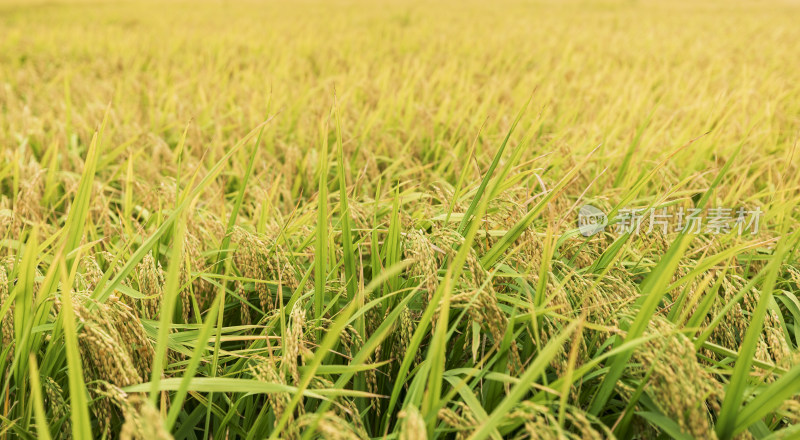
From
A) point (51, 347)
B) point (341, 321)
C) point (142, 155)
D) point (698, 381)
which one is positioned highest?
point (341, 321)

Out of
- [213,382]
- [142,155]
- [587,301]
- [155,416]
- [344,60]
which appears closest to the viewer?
[155,416]

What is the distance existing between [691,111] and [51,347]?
11.1ft

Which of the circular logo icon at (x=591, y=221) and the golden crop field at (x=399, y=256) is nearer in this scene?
the golden crop field at (x=399, y=256)

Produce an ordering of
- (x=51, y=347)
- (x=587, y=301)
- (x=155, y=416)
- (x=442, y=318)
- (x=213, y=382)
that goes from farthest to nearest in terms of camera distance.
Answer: (x=587, y=301), (x=51, y=347), (x=213, y=382), (x=442, y=318), (x=155, y=416)

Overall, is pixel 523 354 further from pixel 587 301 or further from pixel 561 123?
pixel 561 123

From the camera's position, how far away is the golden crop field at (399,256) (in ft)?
2.89

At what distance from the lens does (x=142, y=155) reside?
260 cm

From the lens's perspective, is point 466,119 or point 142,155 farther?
point 466,119

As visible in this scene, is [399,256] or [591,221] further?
[591,221]

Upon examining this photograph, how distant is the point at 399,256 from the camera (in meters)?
1.28

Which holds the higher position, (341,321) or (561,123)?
(341,321)

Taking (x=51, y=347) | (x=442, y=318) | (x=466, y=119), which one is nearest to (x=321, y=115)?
(x=466, y=119)

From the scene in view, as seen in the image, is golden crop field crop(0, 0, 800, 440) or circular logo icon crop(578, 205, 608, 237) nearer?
golden crop field crop(0, 0, 800, 440)

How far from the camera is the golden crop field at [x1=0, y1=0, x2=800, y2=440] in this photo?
0.88m
